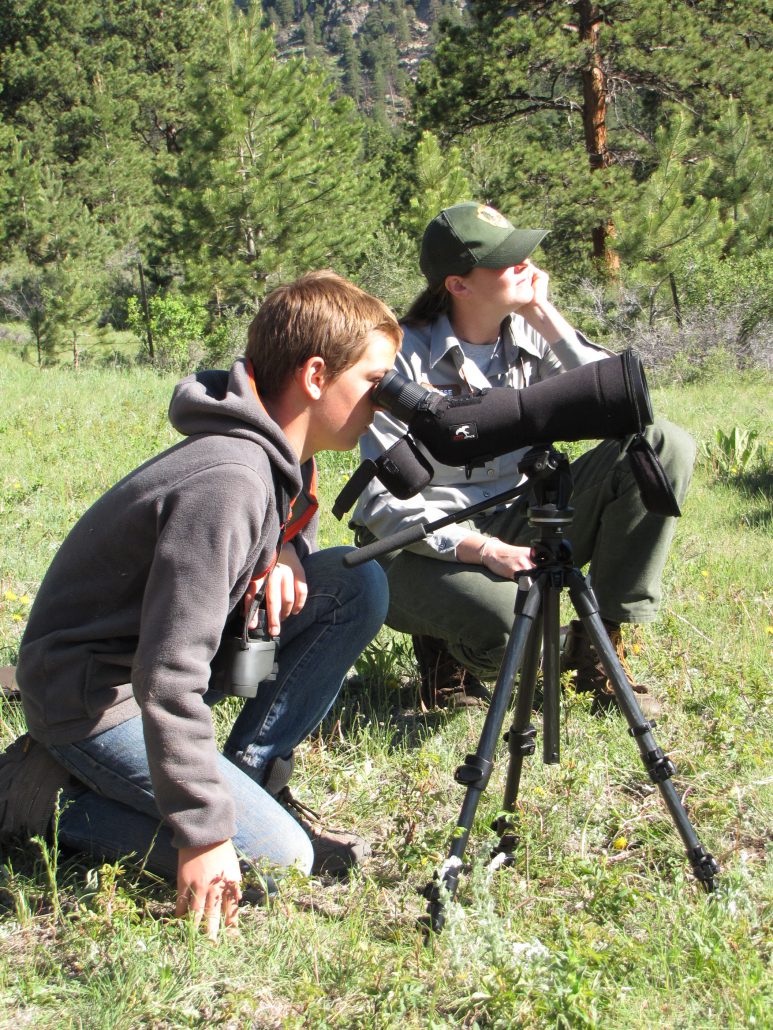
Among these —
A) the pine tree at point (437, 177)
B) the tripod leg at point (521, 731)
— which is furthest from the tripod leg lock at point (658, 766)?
the pine tree at point (437, 177)

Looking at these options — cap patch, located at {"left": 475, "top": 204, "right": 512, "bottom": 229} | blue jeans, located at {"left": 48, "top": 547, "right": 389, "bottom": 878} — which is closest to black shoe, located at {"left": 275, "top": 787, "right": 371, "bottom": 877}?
blue jeans, located at {"left": 48, "top": 547, "right": 389, "bottom": 878}

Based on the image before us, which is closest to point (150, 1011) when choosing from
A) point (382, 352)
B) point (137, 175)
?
point (382, 352)

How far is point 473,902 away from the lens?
76.0 inches

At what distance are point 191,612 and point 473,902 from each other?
0.81 metres

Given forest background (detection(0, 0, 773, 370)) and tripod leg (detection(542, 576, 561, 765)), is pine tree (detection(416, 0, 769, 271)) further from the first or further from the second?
tripod leg (detection(542, 576, 561, 765))

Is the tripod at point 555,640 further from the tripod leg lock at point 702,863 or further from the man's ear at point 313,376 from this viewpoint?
the man's ear at point 313,376

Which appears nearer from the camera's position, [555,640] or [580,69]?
[555,640]

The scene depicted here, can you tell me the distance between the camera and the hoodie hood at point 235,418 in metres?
1.86

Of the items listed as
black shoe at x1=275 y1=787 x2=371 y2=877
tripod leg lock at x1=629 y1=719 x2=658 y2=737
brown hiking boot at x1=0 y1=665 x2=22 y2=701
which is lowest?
black shoe at x1=275 y1=787 x2=371 y2=877

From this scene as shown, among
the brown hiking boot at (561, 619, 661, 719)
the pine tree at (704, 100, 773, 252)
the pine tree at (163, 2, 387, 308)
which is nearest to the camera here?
the brown hiking boot at (561, 619, 661, 719)

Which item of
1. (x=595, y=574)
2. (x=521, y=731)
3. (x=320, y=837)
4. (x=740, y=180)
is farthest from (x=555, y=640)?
(x=740, y=180)

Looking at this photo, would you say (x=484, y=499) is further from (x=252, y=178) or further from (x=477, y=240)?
(x=252, y=178)

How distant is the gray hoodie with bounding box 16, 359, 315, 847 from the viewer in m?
1.70

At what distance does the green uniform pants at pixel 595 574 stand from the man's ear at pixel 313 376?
0.91 meters
